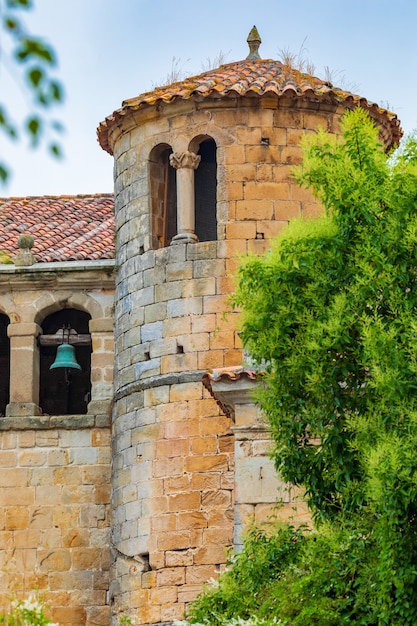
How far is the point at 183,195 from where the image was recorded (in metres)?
20.2

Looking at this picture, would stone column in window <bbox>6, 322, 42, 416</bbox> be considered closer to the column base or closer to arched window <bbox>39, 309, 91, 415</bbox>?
arched window <bbox>39, 309, 91, 415</bbox>

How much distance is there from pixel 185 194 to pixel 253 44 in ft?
10.2

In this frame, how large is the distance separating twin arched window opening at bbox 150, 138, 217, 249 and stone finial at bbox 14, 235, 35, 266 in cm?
234

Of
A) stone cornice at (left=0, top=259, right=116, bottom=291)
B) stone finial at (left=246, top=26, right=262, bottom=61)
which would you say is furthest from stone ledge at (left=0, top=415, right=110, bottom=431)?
stone finial at (left=246, top=26, right=262, bottom=61)

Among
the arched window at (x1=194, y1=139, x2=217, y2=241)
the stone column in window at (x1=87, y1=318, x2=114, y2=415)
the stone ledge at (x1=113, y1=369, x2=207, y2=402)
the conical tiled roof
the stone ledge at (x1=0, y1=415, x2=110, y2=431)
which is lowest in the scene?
the stone ledge at (x1=0, y1=415, x2=110, y2=431)

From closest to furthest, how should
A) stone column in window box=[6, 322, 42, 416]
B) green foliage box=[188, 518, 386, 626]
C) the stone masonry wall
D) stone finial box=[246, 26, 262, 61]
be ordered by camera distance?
green foliage box=[188, 518, 386, 626] < the stone masonry wall < stone column in window box=[6, 322, 42, 416] < stone finial box=[246, 26, 262, 61]

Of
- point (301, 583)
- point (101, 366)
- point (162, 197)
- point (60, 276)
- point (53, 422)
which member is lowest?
point (301, 583)

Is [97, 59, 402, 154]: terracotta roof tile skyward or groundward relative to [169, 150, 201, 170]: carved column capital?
skyward

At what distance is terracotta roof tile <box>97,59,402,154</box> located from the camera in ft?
66.1

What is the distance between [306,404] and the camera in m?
13.4

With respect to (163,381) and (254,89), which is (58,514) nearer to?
(163,381)

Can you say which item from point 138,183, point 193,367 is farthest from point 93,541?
point 138,183

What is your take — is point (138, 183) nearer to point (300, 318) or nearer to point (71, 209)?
point (71, 209)

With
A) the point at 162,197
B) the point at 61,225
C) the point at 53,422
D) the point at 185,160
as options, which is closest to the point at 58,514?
the point at 53,422
